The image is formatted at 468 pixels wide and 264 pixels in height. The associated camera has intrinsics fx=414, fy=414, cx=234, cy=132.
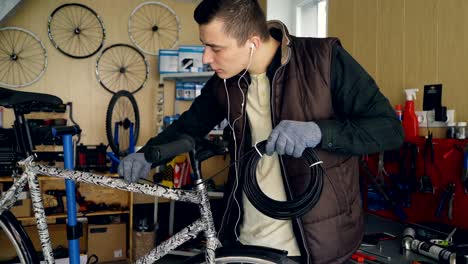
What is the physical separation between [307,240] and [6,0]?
3731mm

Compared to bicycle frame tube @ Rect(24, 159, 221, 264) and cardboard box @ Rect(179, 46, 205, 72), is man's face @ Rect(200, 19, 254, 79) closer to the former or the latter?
bicycle frame tube @ Rect(24, 159, 221, 264)

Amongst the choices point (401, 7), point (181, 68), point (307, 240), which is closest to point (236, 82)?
point (307, 240)

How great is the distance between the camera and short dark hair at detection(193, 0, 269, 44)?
1229 mm

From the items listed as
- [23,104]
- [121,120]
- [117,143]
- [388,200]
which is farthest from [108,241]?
[388,200]

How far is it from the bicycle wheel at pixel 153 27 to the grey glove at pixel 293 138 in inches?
156

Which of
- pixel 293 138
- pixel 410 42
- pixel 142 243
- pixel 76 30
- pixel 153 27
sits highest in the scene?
pixel 153 27

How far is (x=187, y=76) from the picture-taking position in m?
4.43

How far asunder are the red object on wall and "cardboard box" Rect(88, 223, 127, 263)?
7.65 ft

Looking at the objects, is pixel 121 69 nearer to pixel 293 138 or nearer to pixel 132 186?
pixel 132 186

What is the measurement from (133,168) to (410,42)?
2017 millimetres

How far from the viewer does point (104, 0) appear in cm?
464

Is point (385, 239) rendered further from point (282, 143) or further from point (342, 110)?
point (282, 143)

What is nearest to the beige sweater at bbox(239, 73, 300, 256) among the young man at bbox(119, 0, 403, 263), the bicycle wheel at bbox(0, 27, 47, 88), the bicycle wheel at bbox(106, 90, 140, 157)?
the young man at bbox(119, 0, 403, 263)

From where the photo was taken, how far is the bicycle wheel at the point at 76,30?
4.45m
